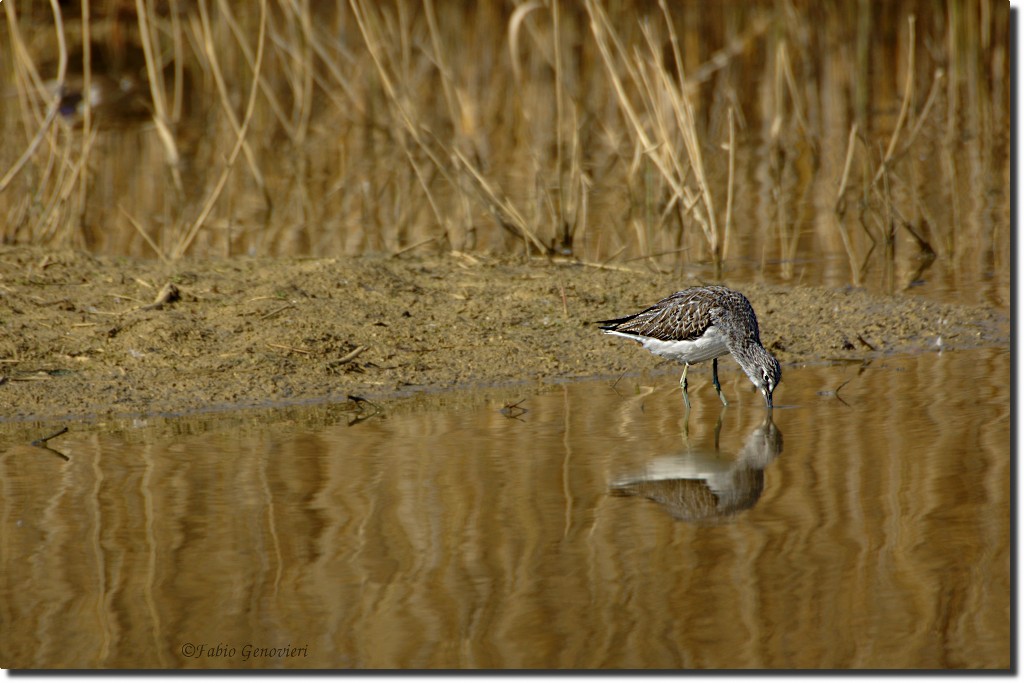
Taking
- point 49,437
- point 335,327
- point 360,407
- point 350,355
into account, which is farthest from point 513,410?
point 49,437

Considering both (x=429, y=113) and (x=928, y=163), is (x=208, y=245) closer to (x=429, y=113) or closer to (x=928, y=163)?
(x=429, y=113)

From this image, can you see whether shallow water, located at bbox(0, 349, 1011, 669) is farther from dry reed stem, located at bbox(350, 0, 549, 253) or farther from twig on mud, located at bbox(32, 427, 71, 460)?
dry reed stem, located at bbox(350, 0, 549, 253)

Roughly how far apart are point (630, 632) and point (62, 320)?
5004mm

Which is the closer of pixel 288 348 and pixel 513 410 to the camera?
pixel 513 410

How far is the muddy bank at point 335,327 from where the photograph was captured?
733 cm

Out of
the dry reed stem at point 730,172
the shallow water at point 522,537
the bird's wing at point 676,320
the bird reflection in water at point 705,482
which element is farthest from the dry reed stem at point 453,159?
the bird reflection in water at point 705,482

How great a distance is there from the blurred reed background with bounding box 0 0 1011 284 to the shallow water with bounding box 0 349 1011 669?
10.8ft

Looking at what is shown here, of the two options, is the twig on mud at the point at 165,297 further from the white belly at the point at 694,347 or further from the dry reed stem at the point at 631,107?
the dry reed stem at the point at 631,107

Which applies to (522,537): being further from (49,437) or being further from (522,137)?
(522,137)

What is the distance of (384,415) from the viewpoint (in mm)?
6906

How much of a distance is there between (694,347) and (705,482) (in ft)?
5.09

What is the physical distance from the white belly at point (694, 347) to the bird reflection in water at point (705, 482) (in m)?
0.92

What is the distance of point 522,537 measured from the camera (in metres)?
4.99

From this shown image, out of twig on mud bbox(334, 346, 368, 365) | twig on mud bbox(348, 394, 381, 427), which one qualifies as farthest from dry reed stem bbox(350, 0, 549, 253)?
twig on mud bbox(348, 394, 381, 427)
